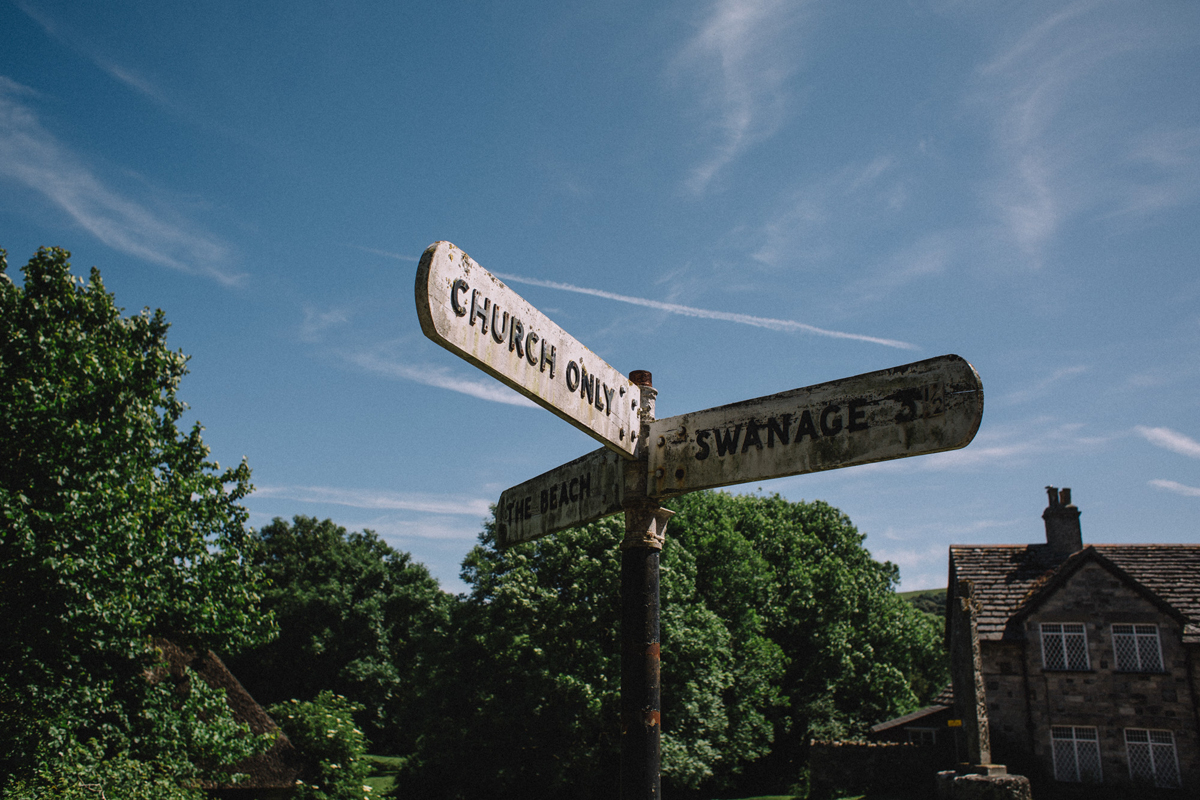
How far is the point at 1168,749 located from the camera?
19688 millimetres

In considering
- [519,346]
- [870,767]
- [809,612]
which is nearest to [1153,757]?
[870,767]

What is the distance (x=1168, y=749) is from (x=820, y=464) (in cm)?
2469

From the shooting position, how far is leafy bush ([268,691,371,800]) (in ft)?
57.9

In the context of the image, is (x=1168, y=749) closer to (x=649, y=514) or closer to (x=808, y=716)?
(x=808, y=716)

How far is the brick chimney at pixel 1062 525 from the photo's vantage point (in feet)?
78.8

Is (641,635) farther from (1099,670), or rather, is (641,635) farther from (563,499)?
(1099,670)

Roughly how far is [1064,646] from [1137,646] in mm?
1866

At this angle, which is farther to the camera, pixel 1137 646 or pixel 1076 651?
pixel 1076 651

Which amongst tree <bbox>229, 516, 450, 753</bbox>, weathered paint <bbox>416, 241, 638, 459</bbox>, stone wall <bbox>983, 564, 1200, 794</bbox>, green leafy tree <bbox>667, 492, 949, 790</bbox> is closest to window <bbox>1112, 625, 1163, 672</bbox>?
stone wall <bbox>983, 564, 1200, 794</bbox>

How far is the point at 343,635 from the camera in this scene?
3984 cm

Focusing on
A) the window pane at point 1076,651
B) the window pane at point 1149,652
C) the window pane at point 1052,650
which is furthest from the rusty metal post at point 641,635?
the window pane at point 1149,652

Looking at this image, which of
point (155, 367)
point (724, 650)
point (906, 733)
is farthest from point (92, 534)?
point (906, 733)

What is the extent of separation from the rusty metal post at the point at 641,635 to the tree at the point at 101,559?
9.32 m

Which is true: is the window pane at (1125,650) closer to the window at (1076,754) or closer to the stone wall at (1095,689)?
the stone wall at (1095,689)
